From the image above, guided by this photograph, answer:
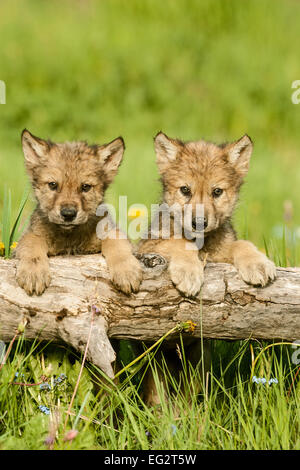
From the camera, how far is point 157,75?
12.7m

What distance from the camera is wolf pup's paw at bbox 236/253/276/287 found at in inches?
161

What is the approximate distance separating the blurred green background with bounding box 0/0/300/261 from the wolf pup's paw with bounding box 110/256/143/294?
6.26m

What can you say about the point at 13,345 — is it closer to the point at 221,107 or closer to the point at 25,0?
the point at 221,107

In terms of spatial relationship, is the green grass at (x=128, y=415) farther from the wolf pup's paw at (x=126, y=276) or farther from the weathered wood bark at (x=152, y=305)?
the wolf pup's paw at (x=126, y=276)

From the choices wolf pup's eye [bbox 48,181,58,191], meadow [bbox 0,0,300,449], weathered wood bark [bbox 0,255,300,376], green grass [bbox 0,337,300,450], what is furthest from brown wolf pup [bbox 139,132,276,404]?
meadow [bbox 0,0,300,449]

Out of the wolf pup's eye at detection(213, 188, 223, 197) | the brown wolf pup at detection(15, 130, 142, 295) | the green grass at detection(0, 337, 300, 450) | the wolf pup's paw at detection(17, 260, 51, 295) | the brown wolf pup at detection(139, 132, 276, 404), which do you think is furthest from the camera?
the wolf pup's eye at detection(213, 188, 223, 197)

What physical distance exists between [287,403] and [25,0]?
14.0m

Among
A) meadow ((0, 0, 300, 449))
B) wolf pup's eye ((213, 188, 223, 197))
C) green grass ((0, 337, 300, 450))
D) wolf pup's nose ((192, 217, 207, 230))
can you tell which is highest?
meadow ((0, 0, 300, 449))

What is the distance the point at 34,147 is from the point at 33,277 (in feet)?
4.38

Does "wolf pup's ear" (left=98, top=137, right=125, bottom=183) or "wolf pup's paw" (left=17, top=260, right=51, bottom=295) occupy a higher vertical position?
"wolf pup's ear" (left=98, top=137, right=125, bottom=183)

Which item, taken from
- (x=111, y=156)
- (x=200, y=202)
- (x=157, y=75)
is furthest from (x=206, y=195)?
(x=157, y=75)

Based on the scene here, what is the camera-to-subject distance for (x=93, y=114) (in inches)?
472

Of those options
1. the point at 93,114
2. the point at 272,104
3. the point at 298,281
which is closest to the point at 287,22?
the point at 272,104

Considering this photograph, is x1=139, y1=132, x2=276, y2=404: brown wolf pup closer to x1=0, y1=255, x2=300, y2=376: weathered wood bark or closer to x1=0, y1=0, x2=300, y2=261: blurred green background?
x1=0, y1=255, x2=300, y2=376: weathered wood bark
